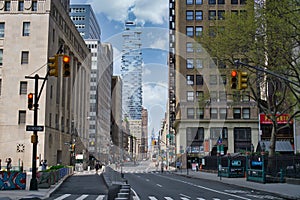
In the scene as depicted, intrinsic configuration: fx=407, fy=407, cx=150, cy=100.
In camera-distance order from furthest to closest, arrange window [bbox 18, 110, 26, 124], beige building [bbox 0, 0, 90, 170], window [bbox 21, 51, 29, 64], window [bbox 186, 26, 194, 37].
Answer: window [bbox 186, 26, 194, 37], window [bbox 21, 51, 29, 64], window [bbox 18, 110, 26, 124], beige building [bbox 0, 0, 90, 170]

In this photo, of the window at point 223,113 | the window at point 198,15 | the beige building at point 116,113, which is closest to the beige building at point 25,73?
the window at point 198,15

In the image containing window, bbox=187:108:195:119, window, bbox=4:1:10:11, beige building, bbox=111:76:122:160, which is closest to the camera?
window, bbox=4:1:10:11

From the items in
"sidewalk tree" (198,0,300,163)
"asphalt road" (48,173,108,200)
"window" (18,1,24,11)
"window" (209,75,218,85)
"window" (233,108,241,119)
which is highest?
"window" (18,1,24,11)

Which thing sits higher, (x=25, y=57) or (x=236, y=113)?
(x=25, y=57)

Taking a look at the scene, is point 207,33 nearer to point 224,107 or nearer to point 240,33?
point 240,33

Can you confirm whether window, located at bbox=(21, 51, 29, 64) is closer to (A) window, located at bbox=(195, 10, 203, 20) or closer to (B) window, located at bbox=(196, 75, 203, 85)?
(B) window, located at bbox=(196, 75, 203, 85)

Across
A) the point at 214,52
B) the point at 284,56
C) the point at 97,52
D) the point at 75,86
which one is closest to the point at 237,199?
the point at 284,56

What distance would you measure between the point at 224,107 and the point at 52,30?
33.8m

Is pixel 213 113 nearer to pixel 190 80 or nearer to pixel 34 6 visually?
pixel 190 80

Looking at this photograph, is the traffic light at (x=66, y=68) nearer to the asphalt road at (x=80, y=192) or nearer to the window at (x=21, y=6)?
the asphalt road at (x=80, y=192)

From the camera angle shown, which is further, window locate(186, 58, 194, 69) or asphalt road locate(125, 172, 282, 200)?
window locate(186, 58, 194, 69)

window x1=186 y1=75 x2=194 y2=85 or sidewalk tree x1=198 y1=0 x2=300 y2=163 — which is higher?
window x1=186 y1=75 x2=194 y2=85

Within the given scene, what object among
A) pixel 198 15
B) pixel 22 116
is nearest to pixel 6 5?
pixel 22 116

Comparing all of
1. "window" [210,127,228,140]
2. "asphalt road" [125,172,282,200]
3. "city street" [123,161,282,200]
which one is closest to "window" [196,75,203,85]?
"window" [210,127,228,140]
